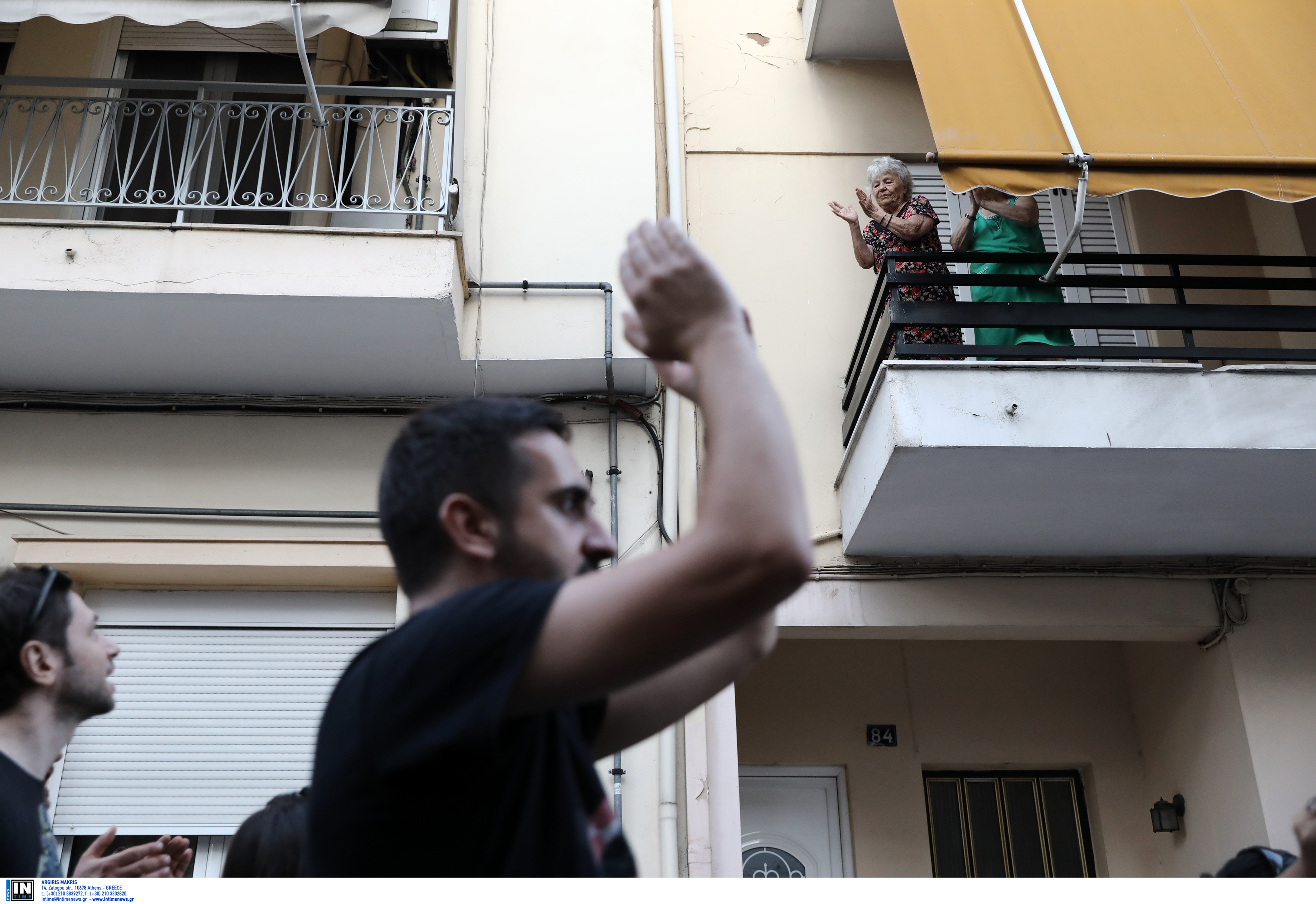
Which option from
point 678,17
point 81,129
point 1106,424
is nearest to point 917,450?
point 1106,424

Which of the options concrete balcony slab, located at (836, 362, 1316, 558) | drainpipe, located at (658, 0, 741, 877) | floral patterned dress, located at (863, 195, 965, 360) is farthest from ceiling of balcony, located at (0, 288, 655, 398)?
concrete balcony slab, located at (836, 362, 1316, 558)

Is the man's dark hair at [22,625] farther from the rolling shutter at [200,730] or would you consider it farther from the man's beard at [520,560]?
the rolling shutter at [200,730]

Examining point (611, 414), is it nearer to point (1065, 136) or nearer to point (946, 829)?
point (1065, 136)

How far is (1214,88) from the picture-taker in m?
5.64

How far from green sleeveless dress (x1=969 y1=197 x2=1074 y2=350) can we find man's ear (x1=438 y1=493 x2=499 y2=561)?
4.76m

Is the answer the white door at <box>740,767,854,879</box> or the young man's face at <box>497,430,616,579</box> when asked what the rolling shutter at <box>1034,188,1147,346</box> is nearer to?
the white door at <box>740,767,854,879</box>

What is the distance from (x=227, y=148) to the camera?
22.6 ft

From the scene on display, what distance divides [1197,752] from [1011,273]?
9.83ft

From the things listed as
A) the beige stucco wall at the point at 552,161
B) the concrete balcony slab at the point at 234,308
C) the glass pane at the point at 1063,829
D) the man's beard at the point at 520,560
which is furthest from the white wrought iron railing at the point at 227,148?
the glass pane at the point at 1063,829

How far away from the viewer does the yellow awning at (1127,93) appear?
5.22 metres

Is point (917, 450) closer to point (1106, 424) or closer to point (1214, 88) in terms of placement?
point (1106, 424)

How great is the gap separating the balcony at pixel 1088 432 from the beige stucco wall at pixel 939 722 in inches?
61.8

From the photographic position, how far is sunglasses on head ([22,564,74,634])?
2.26 m

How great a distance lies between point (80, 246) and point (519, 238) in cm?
226
